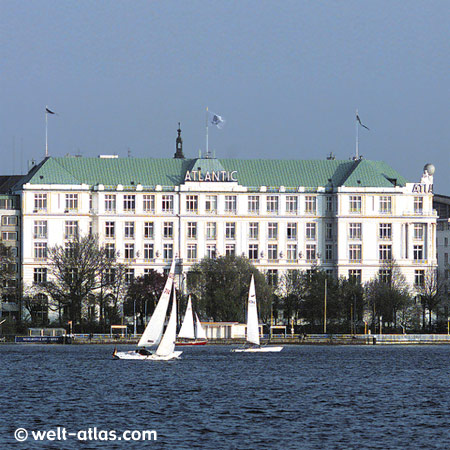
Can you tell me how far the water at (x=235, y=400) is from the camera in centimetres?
9506

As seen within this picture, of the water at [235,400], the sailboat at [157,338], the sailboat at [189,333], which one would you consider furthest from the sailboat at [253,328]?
the sailboat at [157,338]

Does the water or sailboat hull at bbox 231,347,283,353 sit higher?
sailboat hull at bbox 231,347,283,353

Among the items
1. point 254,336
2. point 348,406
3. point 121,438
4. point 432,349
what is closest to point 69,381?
point 348,406

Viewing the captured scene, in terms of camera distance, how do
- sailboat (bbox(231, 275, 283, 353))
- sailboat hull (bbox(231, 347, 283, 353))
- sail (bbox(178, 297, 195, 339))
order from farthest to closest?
sail (bbox(178, 297, 195, 339))
sailboat hull (bbox(231, 347, 283, 353))
sailboat (bbox(231, 275, 283, 353))

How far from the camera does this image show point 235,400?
116 meters

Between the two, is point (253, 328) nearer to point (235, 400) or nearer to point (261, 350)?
point (261, 350)

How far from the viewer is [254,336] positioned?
7131 inches

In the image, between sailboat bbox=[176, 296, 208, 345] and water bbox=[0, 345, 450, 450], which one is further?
sailboat bbox=[176, 296, 208, 345]

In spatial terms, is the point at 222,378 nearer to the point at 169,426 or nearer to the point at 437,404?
the point at 437,404

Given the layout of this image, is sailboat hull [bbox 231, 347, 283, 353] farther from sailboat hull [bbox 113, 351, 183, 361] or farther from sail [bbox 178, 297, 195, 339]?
sailboat hull [bbox 113, 351, 183, 361]

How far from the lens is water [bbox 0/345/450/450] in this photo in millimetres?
95062

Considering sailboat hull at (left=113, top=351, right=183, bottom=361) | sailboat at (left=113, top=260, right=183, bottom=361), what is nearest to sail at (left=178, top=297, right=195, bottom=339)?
→ sailboat hull at (left=113, top=351, right=183, bottom=361)

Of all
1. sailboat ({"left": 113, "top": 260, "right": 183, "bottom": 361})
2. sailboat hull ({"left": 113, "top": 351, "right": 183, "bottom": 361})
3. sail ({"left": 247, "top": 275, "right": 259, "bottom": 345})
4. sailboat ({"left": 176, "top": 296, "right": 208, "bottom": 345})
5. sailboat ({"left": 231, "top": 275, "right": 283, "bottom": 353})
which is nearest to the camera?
sailboat ({"left": 113, "top": 260, "right": 183, "bottom": 361})

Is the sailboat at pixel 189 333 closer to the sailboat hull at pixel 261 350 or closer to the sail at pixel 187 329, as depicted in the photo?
the sail at pixel 187 329
